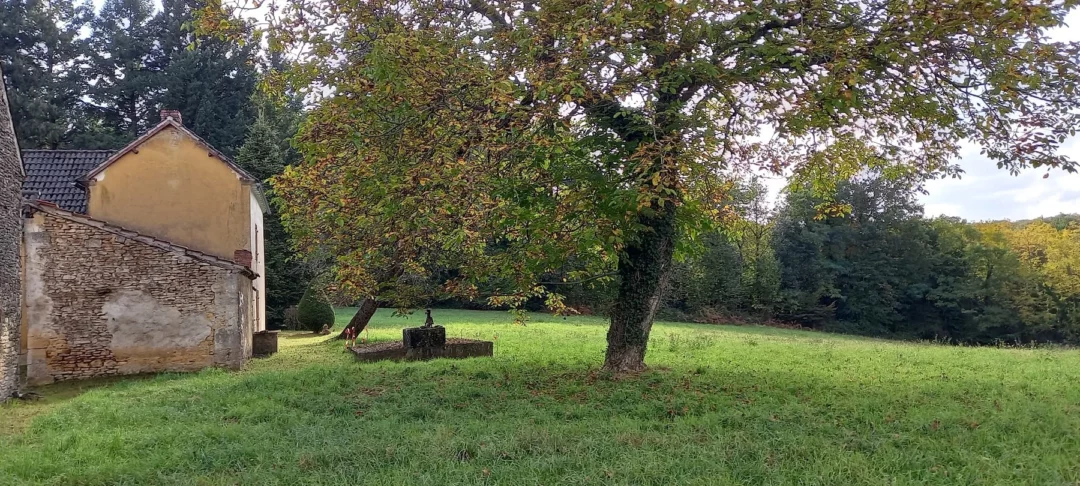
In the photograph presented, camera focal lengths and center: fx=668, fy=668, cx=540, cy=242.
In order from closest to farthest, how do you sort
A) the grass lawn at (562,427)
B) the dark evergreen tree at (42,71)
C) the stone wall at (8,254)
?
1. the grass lawn at (562,427)
2. the stone wall at (8,254)
3. the dark evergreen tree at (42,71)

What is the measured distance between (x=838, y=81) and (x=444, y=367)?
357 inches

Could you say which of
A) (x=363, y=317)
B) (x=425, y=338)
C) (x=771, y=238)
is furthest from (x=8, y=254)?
(x=771, y=238)

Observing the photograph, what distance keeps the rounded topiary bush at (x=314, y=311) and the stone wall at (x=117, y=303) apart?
11101mm

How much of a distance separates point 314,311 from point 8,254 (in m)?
15.0

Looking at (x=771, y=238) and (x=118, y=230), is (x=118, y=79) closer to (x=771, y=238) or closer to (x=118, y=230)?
(x=118, y=230)

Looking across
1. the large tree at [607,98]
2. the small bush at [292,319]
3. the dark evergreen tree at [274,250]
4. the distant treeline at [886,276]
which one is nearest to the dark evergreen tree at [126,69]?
the dark evergreen tree at [274,250]

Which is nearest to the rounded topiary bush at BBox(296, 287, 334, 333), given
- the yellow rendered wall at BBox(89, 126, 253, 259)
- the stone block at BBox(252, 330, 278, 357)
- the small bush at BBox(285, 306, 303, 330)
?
the small bush at BBox(285, 306, 303, 330)

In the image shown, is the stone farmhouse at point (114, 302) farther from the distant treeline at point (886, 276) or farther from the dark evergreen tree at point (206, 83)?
the dark evergreen tree at point (206, 83)

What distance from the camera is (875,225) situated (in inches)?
1879

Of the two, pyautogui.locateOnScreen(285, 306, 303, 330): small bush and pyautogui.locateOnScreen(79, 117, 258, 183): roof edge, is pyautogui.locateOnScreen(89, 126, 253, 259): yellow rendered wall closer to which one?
pyautogui.locateOnScreen(79, 117, 258, 183): roof edge

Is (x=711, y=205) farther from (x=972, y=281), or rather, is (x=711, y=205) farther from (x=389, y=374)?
(x=972, y=281)

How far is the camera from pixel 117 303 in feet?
46.9

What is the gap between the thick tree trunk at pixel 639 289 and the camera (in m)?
11.4

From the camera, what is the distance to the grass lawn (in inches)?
241
